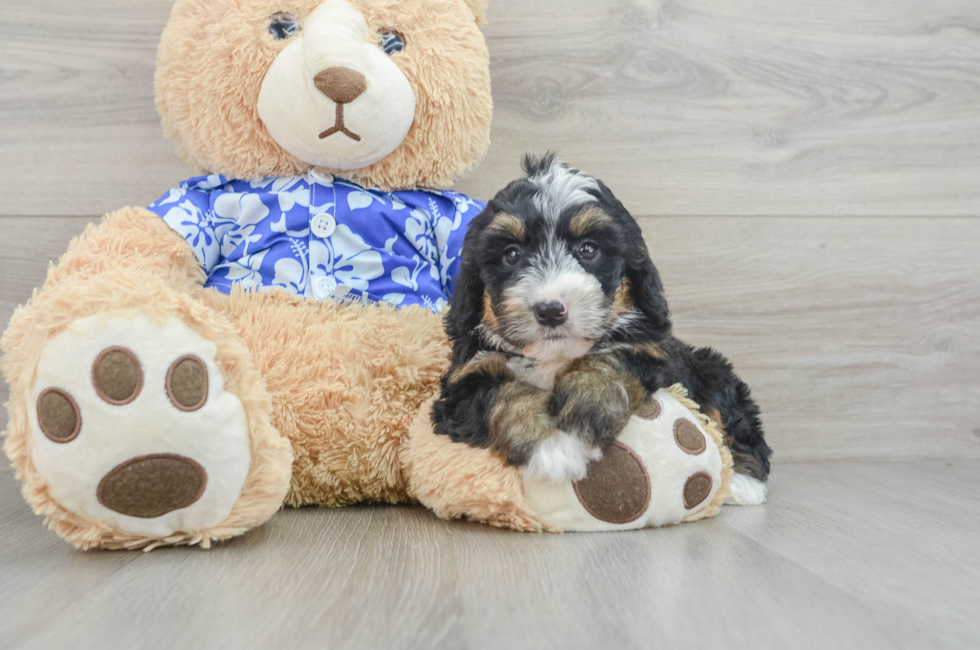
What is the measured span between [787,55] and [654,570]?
172cm

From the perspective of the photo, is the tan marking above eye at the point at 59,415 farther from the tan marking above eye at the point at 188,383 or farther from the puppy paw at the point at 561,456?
the puppy paw at the point at 561,456

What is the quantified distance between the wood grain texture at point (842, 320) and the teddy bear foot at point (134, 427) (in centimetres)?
143

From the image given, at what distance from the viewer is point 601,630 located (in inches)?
34.7

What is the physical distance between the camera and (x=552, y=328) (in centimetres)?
125

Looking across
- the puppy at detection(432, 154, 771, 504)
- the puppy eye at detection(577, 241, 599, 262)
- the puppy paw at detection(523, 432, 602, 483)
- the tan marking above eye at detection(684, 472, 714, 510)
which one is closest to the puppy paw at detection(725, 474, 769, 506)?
the tan marking above eye at detection(684, 472, 714, 510)

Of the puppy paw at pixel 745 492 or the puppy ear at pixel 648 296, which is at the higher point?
the puppy ear at pixel 648 296

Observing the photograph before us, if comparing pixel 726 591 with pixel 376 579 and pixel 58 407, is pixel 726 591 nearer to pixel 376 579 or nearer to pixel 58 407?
pixel 376 579

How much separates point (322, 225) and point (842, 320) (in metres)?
1.57

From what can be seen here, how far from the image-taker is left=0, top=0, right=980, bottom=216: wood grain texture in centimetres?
203

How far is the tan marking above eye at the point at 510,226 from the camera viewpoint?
1.30 m

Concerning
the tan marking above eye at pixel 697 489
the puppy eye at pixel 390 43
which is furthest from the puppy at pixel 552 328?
the puppy eye at pixel 390 43

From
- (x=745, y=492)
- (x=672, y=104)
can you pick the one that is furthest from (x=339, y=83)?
(x=745, y=492)

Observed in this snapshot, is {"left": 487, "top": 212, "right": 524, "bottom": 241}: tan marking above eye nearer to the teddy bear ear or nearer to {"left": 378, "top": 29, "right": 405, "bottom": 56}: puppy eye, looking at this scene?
{"left": 378, "top": 29, "right": 405, "bottom": 56}: puppy eye

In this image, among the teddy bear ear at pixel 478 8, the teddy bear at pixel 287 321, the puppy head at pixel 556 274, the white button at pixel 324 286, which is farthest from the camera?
the teddy bear ear at pixel 478 8
